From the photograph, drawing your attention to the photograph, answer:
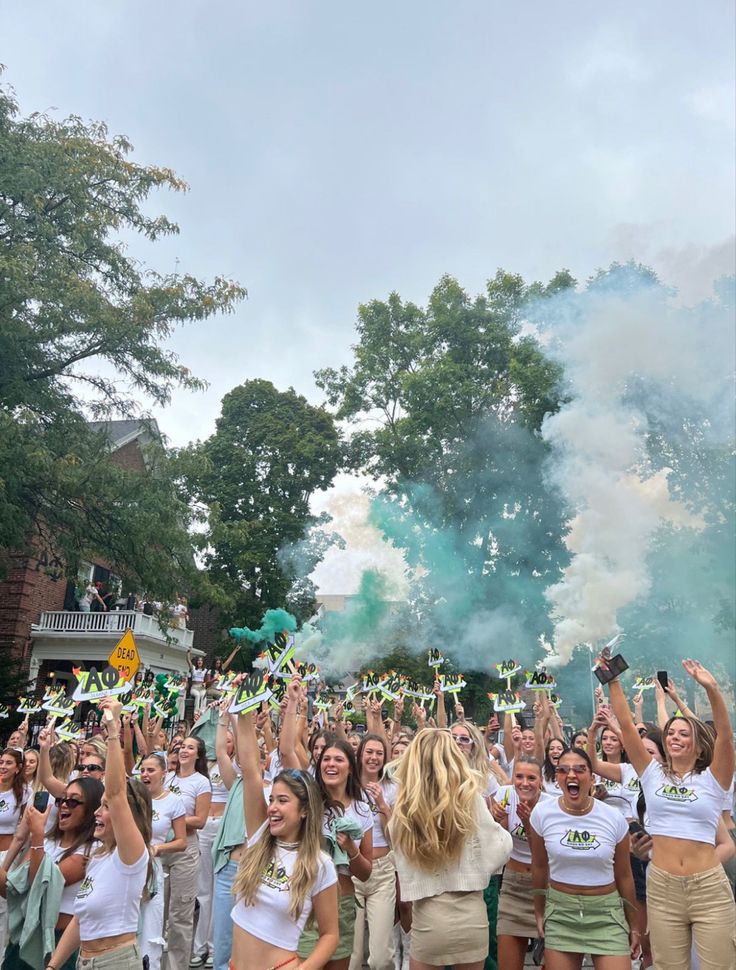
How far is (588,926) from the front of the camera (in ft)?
13.8

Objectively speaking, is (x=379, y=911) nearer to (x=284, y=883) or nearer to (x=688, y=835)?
(x=688, y=835)

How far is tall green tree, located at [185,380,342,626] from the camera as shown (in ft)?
101

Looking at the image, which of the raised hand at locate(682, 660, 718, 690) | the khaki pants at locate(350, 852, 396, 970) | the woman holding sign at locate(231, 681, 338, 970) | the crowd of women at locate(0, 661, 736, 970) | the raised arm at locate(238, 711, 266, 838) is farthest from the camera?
the khaki pants at locate(350, 852, 396, 970)

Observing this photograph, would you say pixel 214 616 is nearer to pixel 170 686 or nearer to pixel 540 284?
pixel 540 284

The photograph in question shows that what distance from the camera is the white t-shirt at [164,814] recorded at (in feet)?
19.5

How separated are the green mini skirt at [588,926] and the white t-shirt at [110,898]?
7.24 ft

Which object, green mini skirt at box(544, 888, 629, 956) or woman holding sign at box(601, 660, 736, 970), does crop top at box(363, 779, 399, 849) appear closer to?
green mini skirt at box(544, 888, 629, 956)

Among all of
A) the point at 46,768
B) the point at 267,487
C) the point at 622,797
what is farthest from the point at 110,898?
the point at 267,487

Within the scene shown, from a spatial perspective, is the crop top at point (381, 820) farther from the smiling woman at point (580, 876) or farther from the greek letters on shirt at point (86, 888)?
the greek letters on shirt at point (86, 888)

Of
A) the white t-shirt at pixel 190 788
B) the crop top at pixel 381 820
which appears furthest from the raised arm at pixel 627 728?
the white t-shirt at pixel 190 788

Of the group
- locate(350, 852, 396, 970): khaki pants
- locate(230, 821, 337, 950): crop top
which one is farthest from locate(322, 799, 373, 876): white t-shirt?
locate(230, 821, 337, 950): crop top

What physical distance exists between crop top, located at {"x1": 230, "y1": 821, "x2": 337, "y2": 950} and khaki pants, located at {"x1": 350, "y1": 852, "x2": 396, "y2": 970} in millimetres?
2289

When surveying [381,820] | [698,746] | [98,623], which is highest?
[98,623]

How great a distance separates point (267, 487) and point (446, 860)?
30247 mm
